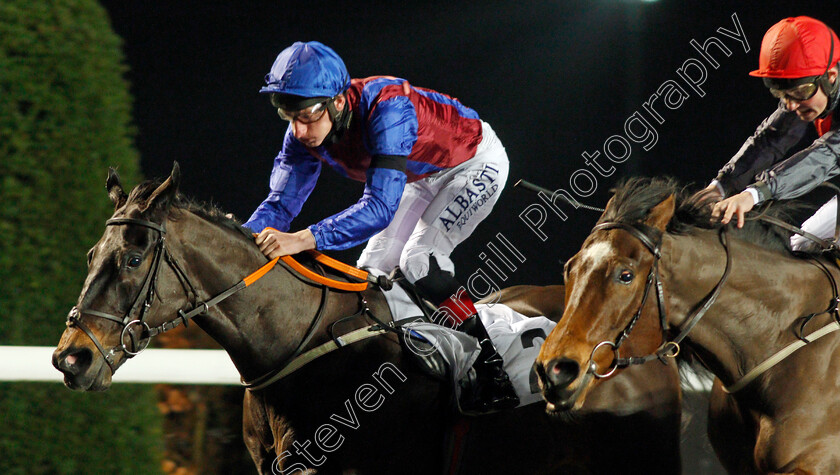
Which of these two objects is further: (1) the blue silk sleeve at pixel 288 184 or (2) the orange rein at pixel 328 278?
(1) the blue silk sleeve at pixel 288 184

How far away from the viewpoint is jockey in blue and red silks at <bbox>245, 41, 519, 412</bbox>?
2.67 m

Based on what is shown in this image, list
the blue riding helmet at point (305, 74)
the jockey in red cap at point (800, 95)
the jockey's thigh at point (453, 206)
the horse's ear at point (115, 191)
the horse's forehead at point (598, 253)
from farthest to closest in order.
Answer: the jockey's thigh at point (453, 206) → the blue riding helmet at point (305, 74) → the horse's ear at point (115, 191) → the jockey in red cap at point (800, 95) → the horse's forehead at point (598, 253)

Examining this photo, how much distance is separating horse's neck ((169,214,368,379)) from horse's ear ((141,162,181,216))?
0.22 feet

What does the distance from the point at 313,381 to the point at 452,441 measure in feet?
1.67

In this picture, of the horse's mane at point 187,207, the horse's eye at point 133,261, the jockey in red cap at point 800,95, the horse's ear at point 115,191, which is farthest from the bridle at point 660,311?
the horse's ear at point 115,191

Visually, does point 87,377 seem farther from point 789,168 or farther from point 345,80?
point 789,168

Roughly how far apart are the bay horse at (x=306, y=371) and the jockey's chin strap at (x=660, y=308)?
651 millimetres

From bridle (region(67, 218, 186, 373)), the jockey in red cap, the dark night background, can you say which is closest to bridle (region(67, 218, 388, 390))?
bridle (region(67, 218, 186, 373))

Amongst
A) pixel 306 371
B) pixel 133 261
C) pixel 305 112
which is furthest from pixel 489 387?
pixel 133 261

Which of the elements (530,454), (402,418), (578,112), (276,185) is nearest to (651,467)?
A: (530,454)

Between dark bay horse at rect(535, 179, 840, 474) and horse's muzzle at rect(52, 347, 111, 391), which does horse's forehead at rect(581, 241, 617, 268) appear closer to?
dark bay horse at rect(535, 179, 840, 474)

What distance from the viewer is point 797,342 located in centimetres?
230

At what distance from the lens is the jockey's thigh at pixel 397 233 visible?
309 cm

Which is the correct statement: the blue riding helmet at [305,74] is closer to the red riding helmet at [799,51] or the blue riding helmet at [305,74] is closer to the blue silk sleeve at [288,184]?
the blue silk sleeve at [288,184]
